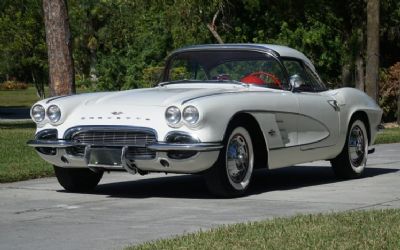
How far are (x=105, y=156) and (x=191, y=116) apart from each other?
924mm

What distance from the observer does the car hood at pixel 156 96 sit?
9.62 meters

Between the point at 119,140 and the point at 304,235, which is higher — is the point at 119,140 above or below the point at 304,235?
above

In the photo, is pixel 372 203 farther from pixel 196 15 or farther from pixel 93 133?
pixel 196 15

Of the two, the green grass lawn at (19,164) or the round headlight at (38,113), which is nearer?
the round headlight at (38,113)

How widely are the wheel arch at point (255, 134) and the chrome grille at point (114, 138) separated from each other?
87 cm

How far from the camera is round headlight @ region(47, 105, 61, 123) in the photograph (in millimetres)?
9930

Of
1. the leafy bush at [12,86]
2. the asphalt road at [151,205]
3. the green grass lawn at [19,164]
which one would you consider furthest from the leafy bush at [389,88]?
the leafy bush at [12,86]

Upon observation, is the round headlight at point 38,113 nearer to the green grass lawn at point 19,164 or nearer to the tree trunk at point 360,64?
the green grass lawn at point 19,164

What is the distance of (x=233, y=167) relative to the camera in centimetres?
980

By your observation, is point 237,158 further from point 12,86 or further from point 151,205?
point 12,86

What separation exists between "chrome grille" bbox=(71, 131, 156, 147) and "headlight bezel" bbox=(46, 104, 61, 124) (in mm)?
340

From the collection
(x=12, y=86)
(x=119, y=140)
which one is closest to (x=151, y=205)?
(x=119, y=140)

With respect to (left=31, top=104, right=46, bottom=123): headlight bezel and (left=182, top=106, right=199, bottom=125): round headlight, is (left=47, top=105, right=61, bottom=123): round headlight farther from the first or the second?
(left=182, top=106, right=199, bottom=125): round headlight

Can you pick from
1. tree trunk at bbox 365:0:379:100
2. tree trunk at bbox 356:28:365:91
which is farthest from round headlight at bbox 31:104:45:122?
tree trunk at bbox 356:28:365:91
